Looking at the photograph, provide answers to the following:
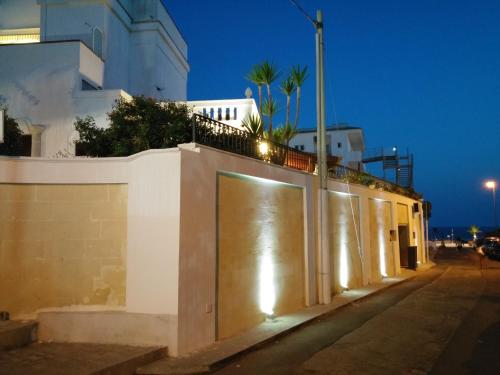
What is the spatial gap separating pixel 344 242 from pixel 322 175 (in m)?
3.52

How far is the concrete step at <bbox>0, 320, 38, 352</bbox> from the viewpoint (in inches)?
263

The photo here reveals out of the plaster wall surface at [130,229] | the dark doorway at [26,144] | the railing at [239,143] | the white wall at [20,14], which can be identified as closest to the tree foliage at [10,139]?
the dark doorway at [26,144]

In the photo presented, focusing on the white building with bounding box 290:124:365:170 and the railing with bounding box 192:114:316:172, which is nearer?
the railing with bounding box 192:114:316:172

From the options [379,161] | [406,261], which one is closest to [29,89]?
[406,261]

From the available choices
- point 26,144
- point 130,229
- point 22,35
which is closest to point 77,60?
point 26,144

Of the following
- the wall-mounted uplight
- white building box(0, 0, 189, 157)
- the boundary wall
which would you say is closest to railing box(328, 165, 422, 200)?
the wall-mounted uplight

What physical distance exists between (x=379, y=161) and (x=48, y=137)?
1336 inches

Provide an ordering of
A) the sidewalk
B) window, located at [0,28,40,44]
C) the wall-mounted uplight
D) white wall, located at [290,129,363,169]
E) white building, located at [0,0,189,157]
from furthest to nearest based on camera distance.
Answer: white wall, located at [290,129,363,169], window, located at [0,28,40,44], white building, located at [0,0,189,157], the wall-mounted uplight, the sidewalk

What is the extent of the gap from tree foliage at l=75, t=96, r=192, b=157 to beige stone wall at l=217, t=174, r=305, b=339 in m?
2.28

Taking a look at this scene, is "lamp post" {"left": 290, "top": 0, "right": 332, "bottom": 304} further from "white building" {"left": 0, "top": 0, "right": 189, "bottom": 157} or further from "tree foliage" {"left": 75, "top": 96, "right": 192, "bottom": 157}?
"white building" {"left": 0, "top": 0, "right": 189, "bottom": 157}

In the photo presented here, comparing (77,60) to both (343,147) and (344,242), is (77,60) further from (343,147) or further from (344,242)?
(343,147)

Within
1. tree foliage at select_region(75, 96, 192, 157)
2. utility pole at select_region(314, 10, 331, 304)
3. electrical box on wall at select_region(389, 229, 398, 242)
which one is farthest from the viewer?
electrical box on wall at select_region(389, 229, 398, 242)

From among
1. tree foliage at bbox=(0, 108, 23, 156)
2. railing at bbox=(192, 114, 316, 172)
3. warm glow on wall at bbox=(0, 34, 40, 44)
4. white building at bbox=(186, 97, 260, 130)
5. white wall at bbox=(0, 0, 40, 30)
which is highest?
white wall at bbox=(0, 0, 40, 30)

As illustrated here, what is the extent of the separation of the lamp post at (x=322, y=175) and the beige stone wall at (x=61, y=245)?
6.14 m
